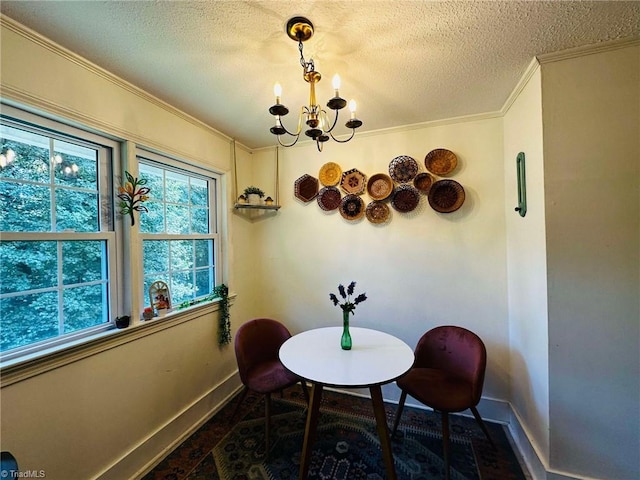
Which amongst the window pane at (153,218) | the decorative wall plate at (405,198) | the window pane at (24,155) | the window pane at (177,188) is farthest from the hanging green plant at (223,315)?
the decorative wall plate at (405,198)

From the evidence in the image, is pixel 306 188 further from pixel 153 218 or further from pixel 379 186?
pixel 153 218

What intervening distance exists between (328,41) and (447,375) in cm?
226

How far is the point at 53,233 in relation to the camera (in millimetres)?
1358

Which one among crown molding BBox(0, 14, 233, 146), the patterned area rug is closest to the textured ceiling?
crown molding BBox(0, 14, 233, 146)

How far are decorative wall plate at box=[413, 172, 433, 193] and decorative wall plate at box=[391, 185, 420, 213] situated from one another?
4 cm

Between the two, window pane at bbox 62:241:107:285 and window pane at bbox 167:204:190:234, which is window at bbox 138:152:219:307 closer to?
window pane at bbox 167:204:190:234

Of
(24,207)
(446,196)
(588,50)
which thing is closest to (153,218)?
(24,207)

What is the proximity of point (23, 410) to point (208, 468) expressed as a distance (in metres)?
1.05

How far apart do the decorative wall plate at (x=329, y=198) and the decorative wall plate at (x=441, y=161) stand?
847 mm

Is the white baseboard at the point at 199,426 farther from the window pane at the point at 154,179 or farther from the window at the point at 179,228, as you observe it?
the window pane at the point at 154,179

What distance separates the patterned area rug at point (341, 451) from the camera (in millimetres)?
1608

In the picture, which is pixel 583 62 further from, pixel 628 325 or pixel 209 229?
pixel 209 229

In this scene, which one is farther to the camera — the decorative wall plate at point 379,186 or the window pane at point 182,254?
the decorative wall plate at point 379,186

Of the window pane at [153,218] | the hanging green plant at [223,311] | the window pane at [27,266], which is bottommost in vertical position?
the hanging green plant at [223,311]
